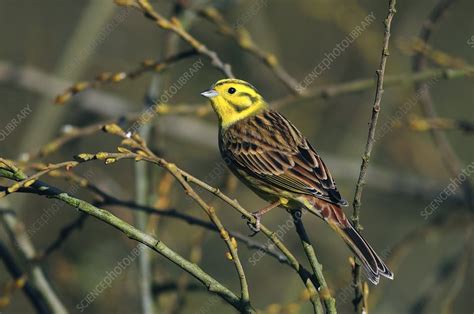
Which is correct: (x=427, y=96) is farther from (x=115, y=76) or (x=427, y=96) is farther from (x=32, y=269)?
(x=32, y=269)

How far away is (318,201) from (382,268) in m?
0.72

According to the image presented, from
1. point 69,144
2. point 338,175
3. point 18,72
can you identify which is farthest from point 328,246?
point 18,72

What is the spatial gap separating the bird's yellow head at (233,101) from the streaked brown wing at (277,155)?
7 centimetres

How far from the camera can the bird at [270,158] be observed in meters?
4.64

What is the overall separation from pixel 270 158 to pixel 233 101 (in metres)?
0.51

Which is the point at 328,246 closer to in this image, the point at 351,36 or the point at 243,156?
the point at 351,36

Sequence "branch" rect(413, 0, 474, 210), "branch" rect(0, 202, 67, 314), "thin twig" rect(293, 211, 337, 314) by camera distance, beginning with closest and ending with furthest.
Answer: "thin twig" rect(293, 211, 337, 314) < "branch" rect(0, 202, 67, 314) < "branch" rect(413, 0, 474, 210)

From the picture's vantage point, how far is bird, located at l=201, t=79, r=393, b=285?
464 centimetres

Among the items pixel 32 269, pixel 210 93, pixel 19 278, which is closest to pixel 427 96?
pixel 210 93

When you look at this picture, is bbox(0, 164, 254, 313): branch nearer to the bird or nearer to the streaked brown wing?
the bird

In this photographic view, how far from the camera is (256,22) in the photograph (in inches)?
305

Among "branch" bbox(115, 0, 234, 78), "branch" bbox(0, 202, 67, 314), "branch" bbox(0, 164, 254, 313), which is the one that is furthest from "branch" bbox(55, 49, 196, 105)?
"branch" bbox(0, 164, 254, 313)

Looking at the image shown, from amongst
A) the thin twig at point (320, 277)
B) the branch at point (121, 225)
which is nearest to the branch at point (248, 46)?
the thin twig at point (320, 277)

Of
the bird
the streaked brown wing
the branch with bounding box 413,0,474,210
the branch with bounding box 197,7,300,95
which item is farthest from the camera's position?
the branch with bounding box 413,0,474,210
